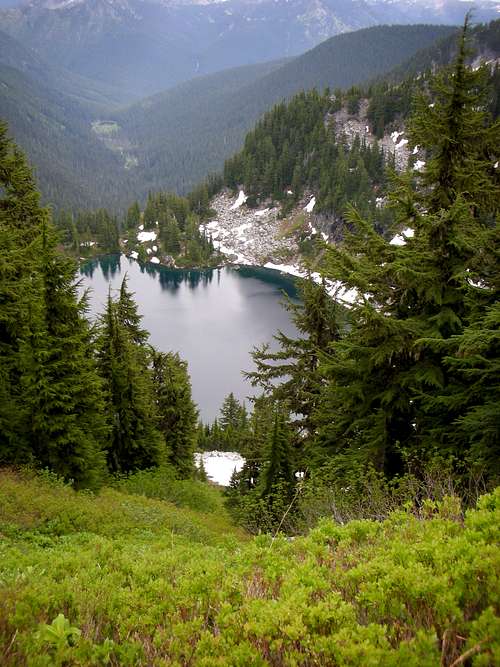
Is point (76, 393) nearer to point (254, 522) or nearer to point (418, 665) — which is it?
point (254, 522)

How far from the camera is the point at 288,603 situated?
379cm

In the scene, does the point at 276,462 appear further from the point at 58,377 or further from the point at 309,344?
the point at 58,377

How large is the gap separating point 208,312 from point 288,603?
9113 cm

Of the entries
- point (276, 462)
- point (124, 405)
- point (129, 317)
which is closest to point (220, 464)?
point (129, 317)

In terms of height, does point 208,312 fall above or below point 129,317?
below

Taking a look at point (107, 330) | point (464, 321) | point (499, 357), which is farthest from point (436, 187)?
point (107, 330)

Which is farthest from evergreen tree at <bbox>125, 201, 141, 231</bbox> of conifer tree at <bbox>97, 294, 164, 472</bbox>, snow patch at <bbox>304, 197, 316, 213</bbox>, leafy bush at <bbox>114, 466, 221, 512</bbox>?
leafy bush at <bbox>114, 466, 221, 512</bbox>

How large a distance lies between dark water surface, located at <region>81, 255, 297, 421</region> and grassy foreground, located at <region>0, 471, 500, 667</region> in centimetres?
4611

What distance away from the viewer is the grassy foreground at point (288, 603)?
3252mm

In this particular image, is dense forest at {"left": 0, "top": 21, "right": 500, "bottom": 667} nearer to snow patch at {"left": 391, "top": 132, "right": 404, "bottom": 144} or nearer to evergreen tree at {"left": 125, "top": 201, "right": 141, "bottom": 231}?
snow patch at {"left": 391, "top": 132, "right": 404, "bottom": 144}

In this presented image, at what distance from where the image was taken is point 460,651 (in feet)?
10.4

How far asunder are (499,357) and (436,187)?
16.6 ft

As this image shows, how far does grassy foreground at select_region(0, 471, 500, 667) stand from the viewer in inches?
128

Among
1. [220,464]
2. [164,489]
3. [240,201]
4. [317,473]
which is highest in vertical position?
[240,201]
